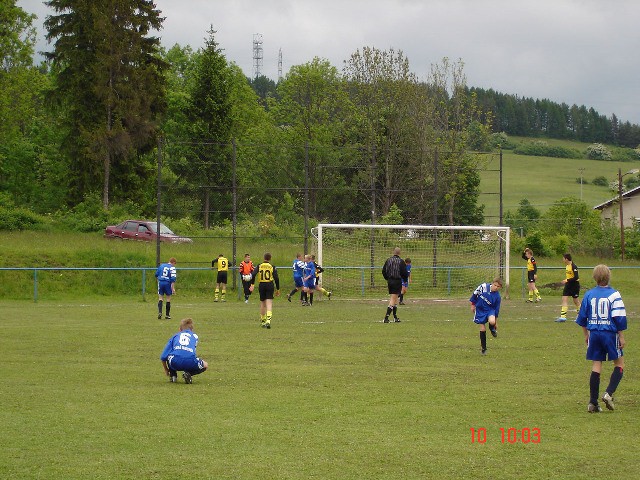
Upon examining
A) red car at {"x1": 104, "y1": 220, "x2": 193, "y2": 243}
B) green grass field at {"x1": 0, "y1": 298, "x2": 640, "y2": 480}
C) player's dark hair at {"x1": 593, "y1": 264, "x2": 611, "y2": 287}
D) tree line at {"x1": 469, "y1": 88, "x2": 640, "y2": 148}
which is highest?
tree line at {"x1": 469, "y1": 88, "x2": 640, "y2": 148}

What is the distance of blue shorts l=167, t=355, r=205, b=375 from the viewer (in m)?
13.2

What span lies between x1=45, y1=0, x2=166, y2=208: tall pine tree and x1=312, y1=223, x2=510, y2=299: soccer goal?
18410 mm

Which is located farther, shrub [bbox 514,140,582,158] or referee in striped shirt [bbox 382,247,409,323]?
shrub [bbox 514,140,582,158]

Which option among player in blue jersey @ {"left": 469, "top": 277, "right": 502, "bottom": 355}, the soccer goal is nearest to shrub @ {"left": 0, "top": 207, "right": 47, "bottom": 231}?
the soccer goal

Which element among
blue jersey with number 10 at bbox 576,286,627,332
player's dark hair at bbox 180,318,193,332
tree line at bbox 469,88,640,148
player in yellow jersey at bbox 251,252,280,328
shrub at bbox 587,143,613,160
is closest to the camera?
blue jersey with number 10 at bbox 576,286,627,332

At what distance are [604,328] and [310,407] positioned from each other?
3.70 metres

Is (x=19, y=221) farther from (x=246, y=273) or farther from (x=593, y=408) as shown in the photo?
(x=593, y=408)

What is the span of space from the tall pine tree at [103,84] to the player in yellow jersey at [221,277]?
59.4 feet

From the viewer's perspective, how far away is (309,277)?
101 ft

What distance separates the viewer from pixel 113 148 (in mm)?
49594

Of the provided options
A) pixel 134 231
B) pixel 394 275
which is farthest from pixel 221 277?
pixel 394 275

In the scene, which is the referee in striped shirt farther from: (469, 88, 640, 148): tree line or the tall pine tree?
(469, 88, 640, 148): tree line

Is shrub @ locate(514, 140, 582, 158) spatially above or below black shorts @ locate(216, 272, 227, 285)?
above

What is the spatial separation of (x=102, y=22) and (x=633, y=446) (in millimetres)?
44666
